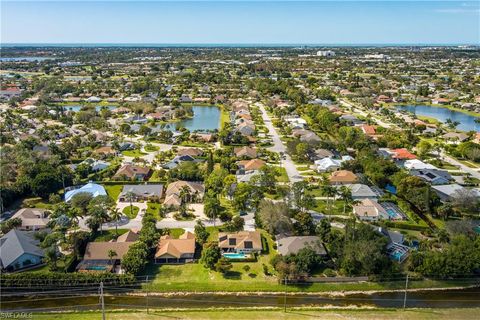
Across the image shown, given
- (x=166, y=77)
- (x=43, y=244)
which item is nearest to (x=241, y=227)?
(x=43, y=244)

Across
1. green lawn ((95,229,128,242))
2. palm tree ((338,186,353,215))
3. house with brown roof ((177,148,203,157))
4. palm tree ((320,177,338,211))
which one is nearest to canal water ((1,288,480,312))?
green lawn ((95,229,128,242))

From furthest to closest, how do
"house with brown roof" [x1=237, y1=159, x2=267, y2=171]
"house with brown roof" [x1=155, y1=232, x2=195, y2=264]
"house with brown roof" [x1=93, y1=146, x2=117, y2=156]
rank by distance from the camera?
A: 1. "house with brown roof" [x1=93, y1=146, x2=117, y2=156]
2. "house with brown roof" [x1=237, y1=159, x2=267, y2=171]
3. "house with brown roof" [x1=155, y1=232, x2=195, y2=264]

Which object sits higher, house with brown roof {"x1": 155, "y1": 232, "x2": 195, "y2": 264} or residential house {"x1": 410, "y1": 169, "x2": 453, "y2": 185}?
residential house {"x1": 410, "y1": 169, "x2": 453, "y2": 185}

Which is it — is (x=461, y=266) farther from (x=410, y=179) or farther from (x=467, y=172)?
(x=467, y=172)

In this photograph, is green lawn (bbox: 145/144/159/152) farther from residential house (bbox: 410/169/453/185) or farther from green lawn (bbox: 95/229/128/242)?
residential house (bbox: 410/169/453/185)

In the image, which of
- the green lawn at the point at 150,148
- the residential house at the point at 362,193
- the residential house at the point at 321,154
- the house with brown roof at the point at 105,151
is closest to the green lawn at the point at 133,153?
the green lawn at the point at 150,148

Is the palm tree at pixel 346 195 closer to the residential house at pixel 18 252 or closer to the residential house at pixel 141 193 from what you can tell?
the residential house at pixel 141 193

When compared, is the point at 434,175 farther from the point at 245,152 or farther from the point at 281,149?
the point at 245,152
